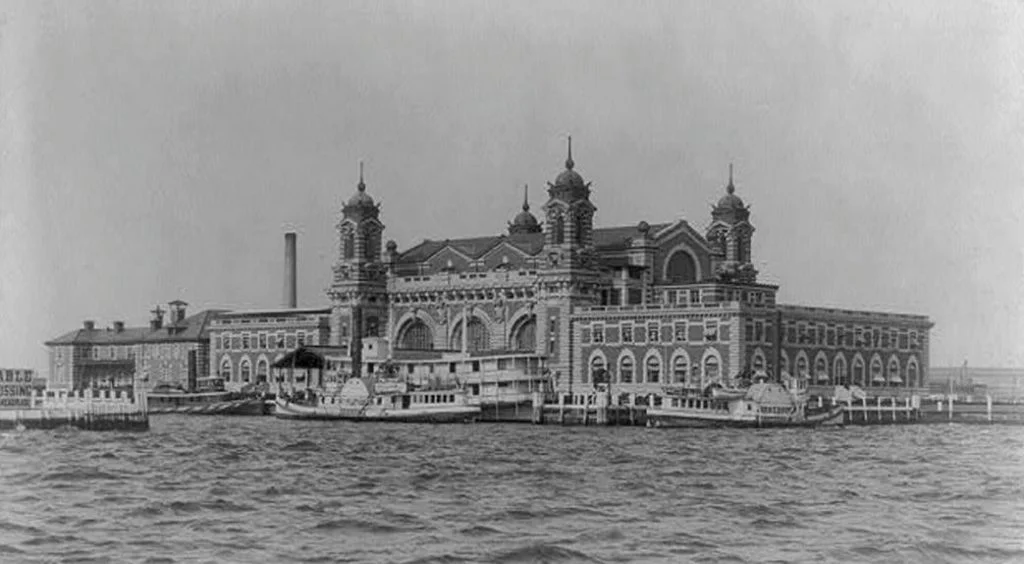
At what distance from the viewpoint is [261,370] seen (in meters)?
153

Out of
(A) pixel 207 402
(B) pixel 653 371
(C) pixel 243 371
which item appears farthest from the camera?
(C) pixel 243 371

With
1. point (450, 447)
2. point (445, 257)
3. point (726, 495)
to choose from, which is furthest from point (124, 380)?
point (726, 495)

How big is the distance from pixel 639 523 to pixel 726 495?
329 inches

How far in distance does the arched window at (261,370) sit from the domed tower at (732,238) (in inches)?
1649

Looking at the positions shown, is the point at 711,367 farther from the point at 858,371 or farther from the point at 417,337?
the point at 417,337

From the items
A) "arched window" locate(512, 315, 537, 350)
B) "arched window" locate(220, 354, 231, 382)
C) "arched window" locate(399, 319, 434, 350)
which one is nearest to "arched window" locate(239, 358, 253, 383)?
"arched window" locate(220, 354, 231, 382)

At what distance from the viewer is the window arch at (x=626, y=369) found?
124688 mm

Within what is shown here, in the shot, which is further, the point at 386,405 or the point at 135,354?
the point at 135,354

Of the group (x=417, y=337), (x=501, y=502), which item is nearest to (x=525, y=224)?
(x=417, y=337)

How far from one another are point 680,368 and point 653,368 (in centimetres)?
266

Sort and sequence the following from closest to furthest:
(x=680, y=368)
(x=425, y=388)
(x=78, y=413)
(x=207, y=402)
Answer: (x=78, y=413)
(x=425, y=388)
(x=680, y=368)
(x=207, y=402)

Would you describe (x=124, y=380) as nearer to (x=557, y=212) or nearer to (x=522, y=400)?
(x=557, y=212)

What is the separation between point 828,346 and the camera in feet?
416

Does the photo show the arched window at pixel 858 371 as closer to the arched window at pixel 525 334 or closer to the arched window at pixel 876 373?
the arched window at pixel 876 373
